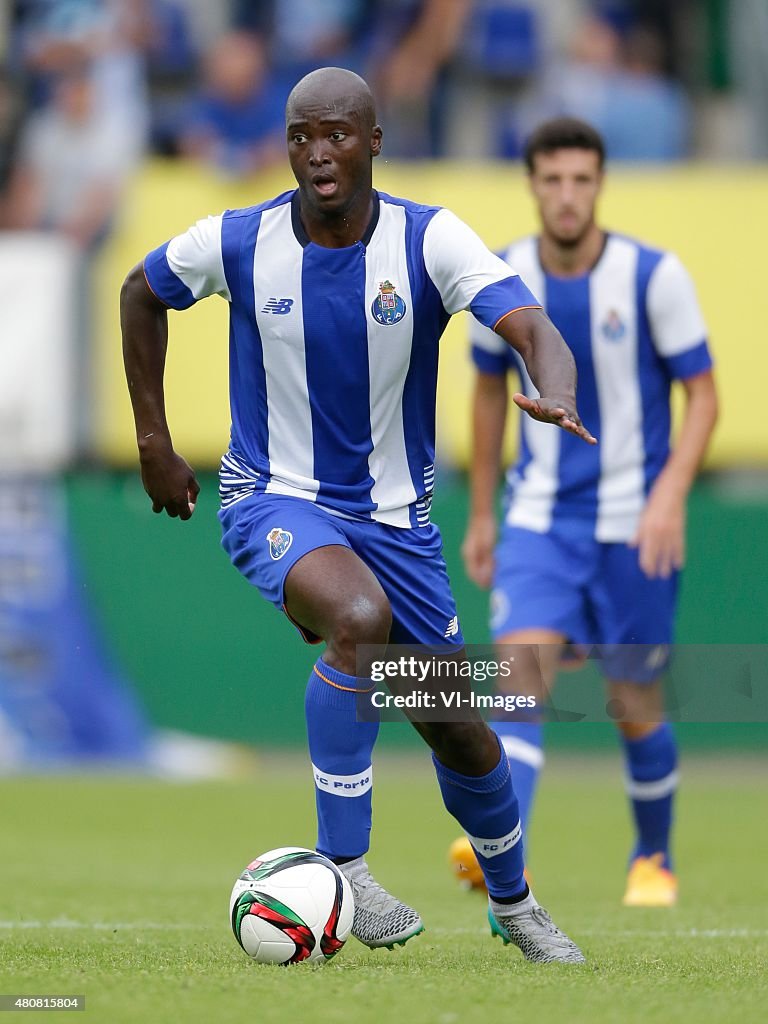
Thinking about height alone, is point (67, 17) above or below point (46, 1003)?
above

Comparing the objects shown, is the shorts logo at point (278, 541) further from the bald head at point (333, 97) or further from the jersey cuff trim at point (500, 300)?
the bald head at point (333, 97)

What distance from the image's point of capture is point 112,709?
11195mm

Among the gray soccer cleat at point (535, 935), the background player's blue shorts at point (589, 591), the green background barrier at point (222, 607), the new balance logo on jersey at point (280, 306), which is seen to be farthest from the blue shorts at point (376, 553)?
the green background barrier at point (222, 607)

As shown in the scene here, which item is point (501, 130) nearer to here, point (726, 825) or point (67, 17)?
point (67, 17)

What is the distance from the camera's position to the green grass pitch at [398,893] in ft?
12.0

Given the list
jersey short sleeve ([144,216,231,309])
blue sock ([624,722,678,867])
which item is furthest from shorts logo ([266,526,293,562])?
blue sock ([624,722,678,867])

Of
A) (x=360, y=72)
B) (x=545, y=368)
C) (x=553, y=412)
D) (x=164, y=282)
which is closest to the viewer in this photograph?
(x=553, y=412)

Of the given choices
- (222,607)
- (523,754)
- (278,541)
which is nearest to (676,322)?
(523,754)

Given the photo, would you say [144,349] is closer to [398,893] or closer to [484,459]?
[484,459]

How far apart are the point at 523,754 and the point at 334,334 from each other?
1950 millimetres

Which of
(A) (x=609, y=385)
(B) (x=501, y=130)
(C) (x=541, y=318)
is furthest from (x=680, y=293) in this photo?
(B) (x=501, y=130)

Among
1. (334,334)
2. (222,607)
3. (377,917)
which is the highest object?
(334,334)

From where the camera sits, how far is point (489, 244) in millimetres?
12906

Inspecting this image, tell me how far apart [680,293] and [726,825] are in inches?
136
